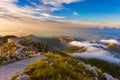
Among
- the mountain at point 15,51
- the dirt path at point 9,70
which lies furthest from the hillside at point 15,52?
the dirt path at point 9,70

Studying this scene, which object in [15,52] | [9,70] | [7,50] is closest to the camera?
[9,70]

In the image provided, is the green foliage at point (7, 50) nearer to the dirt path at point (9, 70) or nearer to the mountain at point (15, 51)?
the mountain at point (15, 51)

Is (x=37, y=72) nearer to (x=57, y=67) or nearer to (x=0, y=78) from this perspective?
(x=57, y=67)

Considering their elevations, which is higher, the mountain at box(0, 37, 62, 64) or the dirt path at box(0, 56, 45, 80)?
the dirt path at box(0, 56, 45, 80)

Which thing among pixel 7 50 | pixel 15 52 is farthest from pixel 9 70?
pixel 7 50

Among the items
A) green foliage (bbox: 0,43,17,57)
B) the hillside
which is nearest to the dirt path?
the hillside

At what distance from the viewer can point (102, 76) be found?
22.9 metres

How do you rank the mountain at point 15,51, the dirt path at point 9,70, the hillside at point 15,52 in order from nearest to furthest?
1. the dirt path at point 9,70
2. the hillside at point 15,52
3. the mountain at point 15,51

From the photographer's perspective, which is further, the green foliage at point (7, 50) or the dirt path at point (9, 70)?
the green foliage at point (7, 50)

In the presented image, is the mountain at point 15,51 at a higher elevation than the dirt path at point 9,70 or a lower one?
lower

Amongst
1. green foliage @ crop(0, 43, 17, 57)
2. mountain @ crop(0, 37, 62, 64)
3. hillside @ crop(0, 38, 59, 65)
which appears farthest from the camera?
green foliage @ crop(0, 43, 17, 57)

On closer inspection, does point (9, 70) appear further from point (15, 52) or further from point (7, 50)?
point (7, 50)

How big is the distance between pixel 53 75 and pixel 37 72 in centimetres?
168

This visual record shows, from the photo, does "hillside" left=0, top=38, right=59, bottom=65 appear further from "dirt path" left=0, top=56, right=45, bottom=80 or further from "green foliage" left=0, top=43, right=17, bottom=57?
"dirt path" left=0, top=56, right=45, bottom=80
